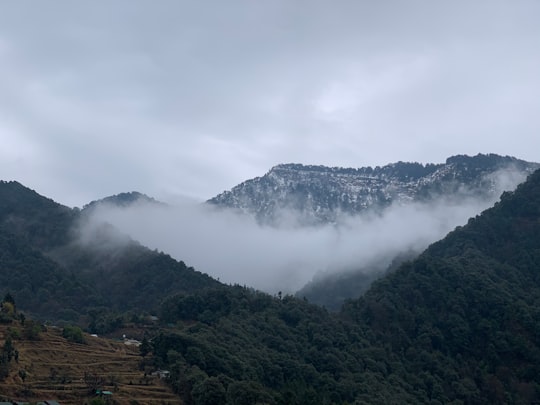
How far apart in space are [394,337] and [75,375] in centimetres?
4742

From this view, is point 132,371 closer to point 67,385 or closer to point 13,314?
point 67,385

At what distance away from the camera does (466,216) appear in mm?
176875

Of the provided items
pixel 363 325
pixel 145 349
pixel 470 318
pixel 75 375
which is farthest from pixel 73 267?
pixel 75 375

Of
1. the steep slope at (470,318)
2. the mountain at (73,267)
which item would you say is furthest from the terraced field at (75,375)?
the mountain at (73,267)

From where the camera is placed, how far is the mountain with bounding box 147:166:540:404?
76.1m

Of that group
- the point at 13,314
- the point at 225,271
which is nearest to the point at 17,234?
the point at 225,271

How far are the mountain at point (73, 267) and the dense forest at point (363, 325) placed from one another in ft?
1.21

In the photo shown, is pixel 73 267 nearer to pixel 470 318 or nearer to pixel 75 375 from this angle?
pixel 470 318

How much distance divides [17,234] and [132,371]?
289 feet

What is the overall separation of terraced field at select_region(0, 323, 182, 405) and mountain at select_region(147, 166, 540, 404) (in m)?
3.13

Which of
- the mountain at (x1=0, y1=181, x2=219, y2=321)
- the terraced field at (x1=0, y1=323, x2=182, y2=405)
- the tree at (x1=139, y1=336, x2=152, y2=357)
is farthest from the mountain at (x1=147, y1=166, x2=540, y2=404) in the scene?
the mountain at (x1=0, y1=181, x2=219, y2=321)

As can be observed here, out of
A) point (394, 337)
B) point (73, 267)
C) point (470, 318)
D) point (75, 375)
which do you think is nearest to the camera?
point (75, 375)

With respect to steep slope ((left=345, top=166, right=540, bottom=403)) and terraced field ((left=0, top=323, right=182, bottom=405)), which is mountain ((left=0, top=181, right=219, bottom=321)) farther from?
steep slope ((left=345, top=166, right=540, bottom=403))

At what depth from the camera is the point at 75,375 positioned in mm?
65062
